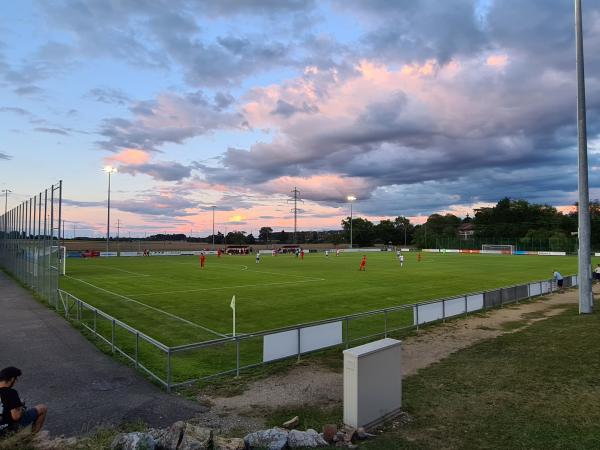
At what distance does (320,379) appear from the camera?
34.7 feet

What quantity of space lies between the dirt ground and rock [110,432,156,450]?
5.68 feet

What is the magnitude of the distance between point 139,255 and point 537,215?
133m

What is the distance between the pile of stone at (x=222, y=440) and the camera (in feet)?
20.7

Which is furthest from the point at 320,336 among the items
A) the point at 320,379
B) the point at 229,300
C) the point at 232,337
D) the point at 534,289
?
the point at 534,289

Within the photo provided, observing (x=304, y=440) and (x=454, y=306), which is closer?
(x=304, y=440)

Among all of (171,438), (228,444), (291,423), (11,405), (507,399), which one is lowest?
(507,399)

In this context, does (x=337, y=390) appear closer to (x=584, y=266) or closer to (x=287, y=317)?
(x=287, y=317)

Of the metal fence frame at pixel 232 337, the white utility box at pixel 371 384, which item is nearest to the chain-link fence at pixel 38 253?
the metal fence frame at pixel 232 337

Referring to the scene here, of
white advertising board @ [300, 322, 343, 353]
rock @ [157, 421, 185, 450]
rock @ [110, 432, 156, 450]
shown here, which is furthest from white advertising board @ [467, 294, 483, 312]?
rock @ [110, 432, 156, 450]

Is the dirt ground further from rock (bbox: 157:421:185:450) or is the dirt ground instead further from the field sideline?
the field sideline

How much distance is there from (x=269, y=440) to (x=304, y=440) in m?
0.52

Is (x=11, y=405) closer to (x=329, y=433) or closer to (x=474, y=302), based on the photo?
(x=329, y=433)

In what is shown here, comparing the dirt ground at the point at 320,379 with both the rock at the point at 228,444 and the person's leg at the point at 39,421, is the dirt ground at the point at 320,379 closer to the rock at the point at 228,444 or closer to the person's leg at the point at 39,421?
the rock at the point at 228,444

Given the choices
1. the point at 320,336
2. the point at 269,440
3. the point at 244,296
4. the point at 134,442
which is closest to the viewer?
the point at 134,442
